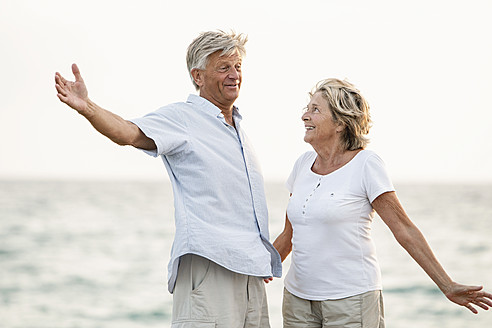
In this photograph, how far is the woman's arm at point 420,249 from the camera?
115 inches

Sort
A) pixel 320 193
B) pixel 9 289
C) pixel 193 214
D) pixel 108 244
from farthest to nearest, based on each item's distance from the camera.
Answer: pixel 108 244, pixel 9 289, pixel 320 193, pixel 193 214

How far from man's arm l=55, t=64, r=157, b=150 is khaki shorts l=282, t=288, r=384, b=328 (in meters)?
1.02

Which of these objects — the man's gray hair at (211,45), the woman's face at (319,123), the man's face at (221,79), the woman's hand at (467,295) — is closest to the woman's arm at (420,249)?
the woman's hand at (467,295)

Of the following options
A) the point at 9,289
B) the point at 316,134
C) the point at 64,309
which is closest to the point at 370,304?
the point at 316,134

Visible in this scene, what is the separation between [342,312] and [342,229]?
351 millimetres

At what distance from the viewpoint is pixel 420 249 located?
9.69ft

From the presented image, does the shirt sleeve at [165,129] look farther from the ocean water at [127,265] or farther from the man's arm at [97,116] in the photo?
the ocean water at [127,265]

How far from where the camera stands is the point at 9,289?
12688mm

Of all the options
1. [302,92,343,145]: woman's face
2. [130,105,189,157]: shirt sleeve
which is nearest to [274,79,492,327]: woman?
[302,92,343,145]: woman's face

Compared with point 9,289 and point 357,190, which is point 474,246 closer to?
point 9,289

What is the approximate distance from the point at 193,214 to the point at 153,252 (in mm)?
13200

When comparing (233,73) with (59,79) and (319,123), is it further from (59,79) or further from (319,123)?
(59,79)

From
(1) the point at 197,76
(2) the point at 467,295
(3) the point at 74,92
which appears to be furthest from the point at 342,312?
(3) the point at 74,92

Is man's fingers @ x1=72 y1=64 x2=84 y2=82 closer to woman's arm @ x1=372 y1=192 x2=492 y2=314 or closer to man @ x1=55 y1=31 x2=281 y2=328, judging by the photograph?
man @ x1=55 y1=31 x2=281 y2=328
